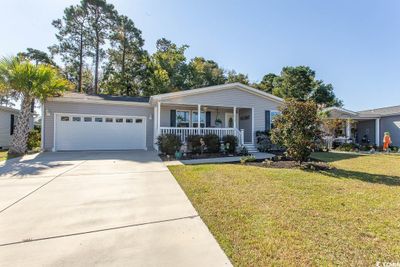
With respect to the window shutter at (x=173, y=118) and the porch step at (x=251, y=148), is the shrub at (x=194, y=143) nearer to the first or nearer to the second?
the window shutter at (x=173, y=118)

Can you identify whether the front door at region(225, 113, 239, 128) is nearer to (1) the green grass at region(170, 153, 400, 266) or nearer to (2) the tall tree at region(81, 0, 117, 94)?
(1) the green grass at region(170, 153, 400, 266)

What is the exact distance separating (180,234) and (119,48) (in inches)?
1046

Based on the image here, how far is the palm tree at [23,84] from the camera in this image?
10617 mm

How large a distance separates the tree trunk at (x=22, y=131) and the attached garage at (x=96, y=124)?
1325 mm

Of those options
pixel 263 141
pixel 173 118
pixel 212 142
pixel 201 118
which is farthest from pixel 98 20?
pixel 263 141

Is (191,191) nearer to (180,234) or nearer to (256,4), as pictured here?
(180,234)

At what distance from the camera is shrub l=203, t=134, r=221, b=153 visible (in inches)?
464

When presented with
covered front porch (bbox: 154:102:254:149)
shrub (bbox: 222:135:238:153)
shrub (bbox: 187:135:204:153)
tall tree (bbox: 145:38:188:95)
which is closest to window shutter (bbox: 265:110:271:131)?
covered front porch (bbox: 154:102:254:149)

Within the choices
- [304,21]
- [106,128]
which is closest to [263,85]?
[304,21]

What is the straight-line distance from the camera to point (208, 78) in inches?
1054

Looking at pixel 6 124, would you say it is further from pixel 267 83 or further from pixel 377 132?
pixel 267 83

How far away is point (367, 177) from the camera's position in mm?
6500

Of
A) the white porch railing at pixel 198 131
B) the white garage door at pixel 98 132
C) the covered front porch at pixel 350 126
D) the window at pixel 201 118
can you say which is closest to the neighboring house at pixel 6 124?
the white garage door at pixel 98 132

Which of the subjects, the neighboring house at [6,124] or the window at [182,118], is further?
the neighboring house at [6,124]
